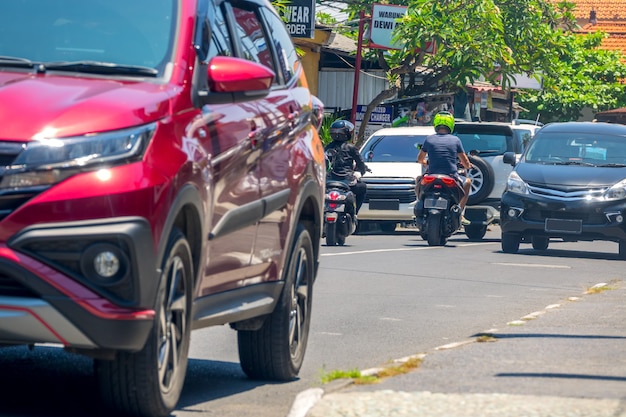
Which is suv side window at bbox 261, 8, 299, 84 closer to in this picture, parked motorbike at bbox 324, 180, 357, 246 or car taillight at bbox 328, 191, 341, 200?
parked motorbike at bbox 324, 180, 357, 246

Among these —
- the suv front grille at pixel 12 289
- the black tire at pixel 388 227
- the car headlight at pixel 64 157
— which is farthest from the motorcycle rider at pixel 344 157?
the suv front grille at pixel 12 289

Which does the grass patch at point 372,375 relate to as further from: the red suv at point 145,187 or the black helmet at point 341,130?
the black helmet at point 341,130

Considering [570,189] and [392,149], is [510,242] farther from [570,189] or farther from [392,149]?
[392,149]

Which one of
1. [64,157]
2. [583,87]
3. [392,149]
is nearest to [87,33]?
[64,157]

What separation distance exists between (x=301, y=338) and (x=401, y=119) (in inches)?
1042

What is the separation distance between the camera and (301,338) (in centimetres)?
787

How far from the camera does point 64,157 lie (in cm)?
533

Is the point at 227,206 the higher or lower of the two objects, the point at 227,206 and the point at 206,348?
the higher

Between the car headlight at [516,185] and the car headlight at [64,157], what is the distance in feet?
46.4

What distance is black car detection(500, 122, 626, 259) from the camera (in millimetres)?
18641

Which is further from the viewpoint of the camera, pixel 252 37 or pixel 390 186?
pixel 390 186

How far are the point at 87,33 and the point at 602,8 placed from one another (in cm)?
7412

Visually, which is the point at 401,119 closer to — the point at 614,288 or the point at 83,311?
the point at 614,288

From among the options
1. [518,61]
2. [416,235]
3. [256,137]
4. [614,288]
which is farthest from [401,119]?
[256,137]
